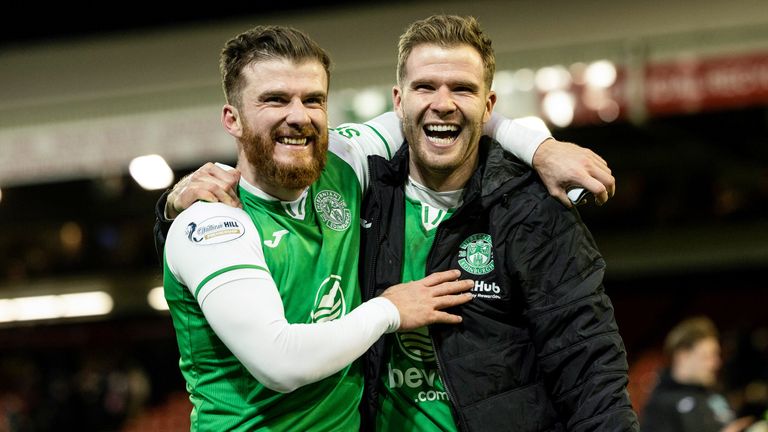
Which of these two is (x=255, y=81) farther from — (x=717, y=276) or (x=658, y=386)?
(x=717, y=276)

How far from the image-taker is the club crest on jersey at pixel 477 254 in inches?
121

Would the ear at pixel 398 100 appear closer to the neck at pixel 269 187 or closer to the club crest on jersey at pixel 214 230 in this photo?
the neck at pixel 269 187

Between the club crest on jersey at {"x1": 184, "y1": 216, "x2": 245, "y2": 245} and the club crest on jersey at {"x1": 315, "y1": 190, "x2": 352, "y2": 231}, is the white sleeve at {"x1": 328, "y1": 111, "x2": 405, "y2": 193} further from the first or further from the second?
the club crest on jersey at {"x1": 184, "y1": 216, "x2": 245, "y2": 245}

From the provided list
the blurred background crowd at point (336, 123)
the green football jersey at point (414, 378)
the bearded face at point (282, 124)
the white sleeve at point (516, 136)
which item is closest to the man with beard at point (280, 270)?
the bearded face at point (282, 124)

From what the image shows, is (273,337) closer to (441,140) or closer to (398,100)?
(441,140)

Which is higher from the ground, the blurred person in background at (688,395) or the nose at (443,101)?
the nose at (443,101)

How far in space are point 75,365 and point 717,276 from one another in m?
9.61

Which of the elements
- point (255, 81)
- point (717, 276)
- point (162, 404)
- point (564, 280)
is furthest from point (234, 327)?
point (717, 276)

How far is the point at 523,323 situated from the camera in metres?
3.06

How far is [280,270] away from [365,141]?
2.37ft

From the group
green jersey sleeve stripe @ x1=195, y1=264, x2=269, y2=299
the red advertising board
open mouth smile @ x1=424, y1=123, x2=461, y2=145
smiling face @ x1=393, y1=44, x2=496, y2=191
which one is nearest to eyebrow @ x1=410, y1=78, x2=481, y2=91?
smiling face @ x1=393, y1=44, x2=496, y2=191

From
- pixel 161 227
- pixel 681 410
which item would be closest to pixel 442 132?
pixel 161 227

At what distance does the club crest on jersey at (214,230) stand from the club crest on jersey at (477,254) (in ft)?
2.21

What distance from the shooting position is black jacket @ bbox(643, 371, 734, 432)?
240 inches
